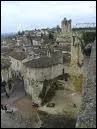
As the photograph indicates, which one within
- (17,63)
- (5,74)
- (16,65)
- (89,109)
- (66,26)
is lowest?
(5,74)

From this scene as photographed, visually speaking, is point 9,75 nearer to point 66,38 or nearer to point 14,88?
point 14,88

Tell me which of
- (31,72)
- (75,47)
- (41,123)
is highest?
(75,47)

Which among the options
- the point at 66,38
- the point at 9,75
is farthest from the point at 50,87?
the point at 66,38

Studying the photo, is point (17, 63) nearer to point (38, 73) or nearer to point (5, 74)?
point (5, 74)

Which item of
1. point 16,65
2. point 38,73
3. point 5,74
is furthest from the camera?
point 16,65

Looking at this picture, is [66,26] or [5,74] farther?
[66,26]

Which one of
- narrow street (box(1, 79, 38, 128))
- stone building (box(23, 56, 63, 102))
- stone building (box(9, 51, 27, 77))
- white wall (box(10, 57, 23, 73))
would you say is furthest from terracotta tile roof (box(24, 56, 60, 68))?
white wall (box(10, 57, 23, 73))

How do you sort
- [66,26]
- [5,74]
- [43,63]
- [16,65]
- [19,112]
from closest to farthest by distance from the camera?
[19,112] → [43,63] → [5,74] → [16,65] → [66,26]

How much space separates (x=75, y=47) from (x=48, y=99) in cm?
522

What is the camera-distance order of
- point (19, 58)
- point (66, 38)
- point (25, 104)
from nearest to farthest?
1. point (25, 104)
2. point (19, 58)
3. point (66, 38)

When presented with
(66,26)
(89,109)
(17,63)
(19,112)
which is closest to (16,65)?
(17,63)

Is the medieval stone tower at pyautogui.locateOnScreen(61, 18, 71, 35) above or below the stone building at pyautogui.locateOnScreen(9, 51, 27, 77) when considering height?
above

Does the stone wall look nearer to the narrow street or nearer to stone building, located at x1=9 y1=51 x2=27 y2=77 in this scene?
the narrow street

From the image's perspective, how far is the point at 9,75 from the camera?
34.6 metres
